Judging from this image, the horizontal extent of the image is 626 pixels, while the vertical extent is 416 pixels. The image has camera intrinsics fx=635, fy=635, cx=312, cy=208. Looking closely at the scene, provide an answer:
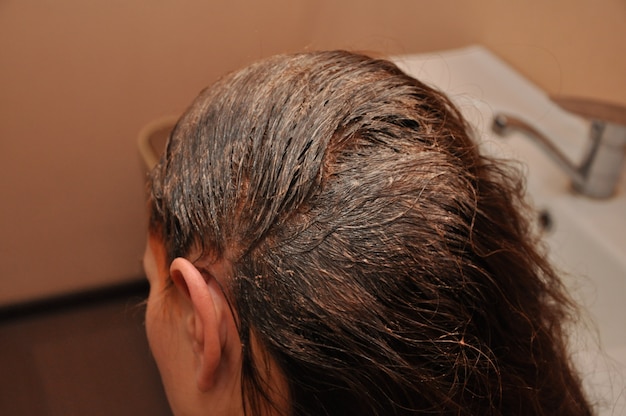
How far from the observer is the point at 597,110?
0.88 m

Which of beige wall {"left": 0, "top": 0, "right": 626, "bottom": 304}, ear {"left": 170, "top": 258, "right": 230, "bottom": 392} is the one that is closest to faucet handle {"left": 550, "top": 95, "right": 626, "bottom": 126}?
beige wall {"left": 0, "top": 0, "right": 626, "bottom": 304}

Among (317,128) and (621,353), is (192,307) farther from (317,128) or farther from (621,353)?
(621,353)

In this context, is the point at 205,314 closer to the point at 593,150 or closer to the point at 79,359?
the point at 593,150

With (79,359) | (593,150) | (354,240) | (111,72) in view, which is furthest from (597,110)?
(79,359)

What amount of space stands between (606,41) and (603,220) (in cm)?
29

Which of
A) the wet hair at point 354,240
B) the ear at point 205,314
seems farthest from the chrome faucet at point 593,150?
the ear at point 205,314

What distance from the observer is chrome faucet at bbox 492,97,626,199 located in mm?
903

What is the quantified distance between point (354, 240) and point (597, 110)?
562mm

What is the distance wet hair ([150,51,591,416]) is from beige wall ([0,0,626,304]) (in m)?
0.70

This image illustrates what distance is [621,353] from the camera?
2.59 feet

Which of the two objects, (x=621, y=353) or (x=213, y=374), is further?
(x=621, y=353)

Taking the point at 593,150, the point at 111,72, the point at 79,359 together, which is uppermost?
the point at 593,150

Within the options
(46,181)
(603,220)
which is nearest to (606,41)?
(603,220)

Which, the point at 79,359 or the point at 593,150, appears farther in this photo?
the point at 79,359
